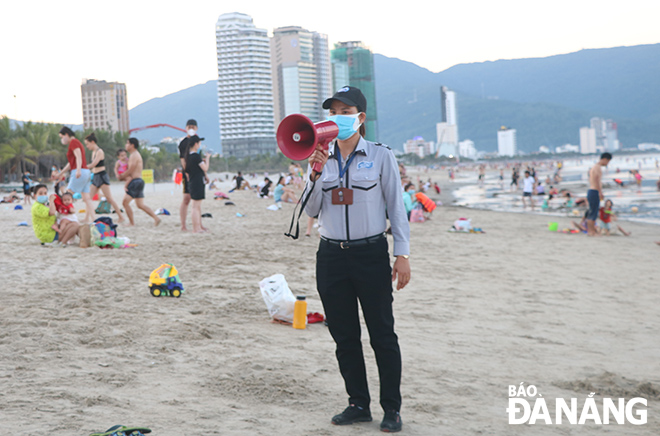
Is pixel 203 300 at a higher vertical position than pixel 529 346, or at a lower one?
higher

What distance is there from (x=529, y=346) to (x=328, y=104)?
9.48 ft

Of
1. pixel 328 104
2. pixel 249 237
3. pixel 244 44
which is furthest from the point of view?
pixel 244 44

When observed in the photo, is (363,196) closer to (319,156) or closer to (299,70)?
(319,156)

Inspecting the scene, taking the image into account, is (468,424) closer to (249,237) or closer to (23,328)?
(23,328)

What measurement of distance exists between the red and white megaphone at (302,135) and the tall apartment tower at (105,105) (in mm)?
163261

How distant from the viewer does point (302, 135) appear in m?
2.67

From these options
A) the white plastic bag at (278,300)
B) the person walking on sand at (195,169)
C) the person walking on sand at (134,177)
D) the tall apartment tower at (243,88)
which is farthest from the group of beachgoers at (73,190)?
the tall apartment tower at (243,88)

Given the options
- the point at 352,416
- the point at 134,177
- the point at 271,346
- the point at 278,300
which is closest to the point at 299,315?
the point at 278,300

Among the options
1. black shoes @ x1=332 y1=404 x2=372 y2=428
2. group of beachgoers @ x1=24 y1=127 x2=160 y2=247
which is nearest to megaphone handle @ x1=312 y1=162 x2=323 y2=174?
black shoes @ x1=332 y1=404 x2=372 y2=428

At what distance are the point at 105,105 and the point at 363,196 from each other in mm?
169167


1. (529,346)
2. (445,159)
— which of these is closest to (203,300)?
(529,346)

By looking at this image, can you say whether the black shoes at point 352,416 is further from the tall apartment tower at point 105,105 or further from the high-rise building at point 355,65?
the high-rise building at point 355,65

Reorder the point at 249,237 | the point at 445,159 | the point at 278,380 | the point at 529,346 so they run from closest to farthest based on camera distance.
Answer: the point at 278,380 < the point at 529,346 < the point at 249,237 < the point at 445,159

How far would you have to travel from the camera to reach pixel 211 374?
11.6 ft
